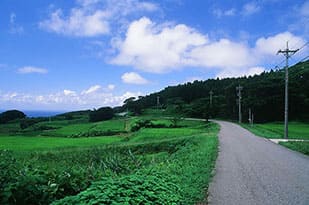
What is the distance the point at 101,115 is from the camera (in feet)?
293

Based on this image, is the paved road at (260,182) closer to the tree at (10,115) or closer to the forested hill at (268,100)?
the forested hill at (268,100)

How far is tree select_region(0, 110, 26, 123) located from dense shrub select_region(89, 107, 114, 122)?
1310 inches

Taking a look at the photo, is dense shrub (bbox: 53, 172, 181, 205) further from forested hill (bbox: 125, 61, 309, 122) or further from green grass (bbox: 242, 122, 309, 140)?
forested hill (bbox: 125, 61, 309, 122)

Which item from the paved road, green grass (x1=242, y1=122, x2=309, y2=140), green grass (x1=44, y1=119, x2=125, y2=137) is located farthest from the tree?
the paved road

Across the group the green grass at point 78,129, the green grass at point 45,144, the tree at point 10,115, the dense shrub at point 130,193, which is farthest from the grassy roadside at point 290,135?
the tree at point 10,115

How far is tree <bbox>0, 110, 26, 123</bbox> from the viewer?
103875mm

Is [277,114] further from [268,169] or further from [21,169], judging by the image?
[21,169]

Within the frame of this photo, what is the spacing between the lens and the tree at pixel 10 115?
341ft

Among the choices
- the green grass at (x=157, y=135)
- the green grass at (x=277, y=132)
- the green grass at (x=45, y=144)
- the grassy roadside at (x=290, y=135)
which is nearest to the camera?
the grassy roadside at (x=290, y=135)

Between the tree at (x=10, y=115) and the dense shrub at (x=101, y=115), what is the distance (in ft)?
109

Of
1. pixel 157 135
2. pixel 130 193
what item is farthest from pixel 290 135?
pixel 130 193

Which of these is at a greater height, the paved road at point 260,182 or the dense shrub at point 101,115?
the dense shrub at point 101,115

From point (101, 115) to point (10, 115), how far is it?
38509mm

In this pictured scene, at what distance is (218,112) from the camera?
79.9 m
